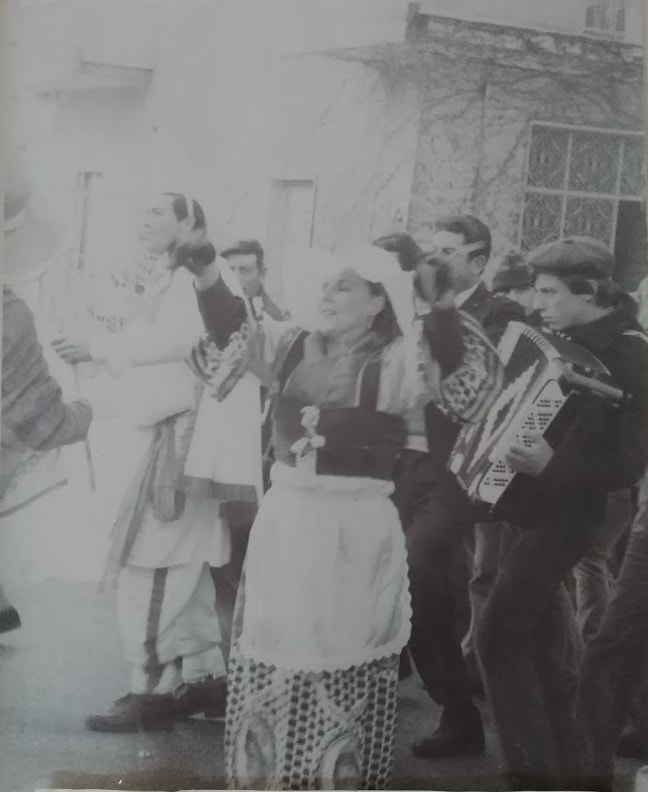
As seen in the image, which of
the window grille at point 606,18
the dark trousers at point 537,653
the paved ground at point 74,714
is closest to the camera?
the paved ground at point 74,714

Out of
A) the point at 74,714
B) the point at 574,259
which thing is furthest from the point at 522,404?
the point at 74,714

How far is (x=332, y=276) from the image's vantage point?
6.96ft

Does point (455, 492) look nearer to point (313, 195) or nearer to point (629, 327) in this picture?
point (629, 327)

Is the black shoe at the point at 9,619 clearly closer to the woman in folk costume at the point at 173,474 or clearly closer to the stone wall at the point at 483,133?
the woman in folk costume at the point at 173,474

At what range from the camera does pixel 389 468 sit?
2104 millimetres

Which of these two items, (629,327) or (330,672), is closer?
(330,672)

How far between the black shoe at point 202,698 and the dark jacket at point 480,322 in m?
0.70

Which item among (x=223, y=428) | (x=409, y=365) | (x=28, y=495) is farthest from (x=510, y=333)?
(x=28, y=495)

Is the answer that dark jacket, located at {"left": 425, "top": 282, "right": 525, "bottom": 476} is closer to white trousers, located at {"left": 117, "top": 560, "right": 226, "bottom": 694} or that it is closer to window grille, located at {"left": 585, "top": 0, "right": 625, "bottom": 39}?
white trousers, located at {"left": 117, "top": 560, "right": 226, "bottom": 694}

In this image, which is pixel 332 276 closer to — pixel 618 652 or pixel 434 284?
pixel 434 284

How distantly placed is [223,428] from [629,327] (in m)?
1.00

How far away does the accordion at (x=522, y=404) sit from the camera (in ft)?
7.03

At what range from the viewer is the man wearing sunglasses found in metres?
2.11

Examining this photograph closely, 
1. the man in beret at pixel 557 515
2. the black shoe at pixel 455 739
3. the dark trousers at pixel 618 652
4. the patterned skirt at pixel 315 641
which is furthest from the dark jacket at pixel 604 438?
the black shoe at pixel 455 739
